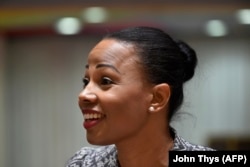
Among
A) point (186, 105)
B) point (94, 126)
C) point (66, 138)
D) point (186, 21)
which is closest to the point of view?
point (94, 126)

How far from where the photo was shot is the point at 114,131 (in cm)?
63

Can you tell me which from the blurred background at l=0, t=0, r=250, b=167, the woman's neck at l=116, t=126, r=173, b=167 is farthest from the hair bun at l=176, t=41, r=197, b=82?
the blurred background at l=0, t=0, r=250, b=167

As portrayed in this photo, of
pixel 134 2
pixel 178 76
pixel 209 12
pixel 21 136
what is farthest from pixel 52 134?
pixel 178 76

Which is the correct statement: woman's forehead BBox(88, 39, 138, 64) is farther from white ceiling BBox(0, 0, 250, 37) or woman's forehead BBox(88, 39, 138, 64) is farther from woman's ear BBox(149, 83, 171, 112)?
white ceiling BBox(0, 0, 250, 37)

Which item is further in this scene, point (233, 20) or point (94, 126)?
point (233, 20)

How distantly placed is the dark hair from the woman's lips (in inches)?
3.9

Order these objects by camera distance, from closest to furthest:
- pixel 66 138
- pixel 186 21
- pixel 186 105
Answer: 1. pixel 186 105
2. pixel 66 138
3. pixel 186 21

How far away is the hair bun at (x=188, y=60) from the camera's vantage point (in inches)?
28.4

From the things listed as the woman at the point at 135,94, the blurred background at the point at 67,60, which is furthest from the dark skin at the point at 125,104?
the blurred background at the point at 67,60

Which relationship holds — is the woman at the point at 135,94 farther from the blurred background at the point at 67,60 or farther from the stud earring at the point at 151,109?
the blurred background at the point at 67,60

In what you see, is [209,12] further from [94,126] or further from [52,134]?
[94,126]

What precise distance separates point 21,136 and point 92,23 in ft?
1.28

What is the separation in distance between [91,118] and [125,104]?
0.17 ft

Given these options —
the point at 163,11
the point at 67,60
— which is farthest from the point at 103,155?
the point at 163,11
